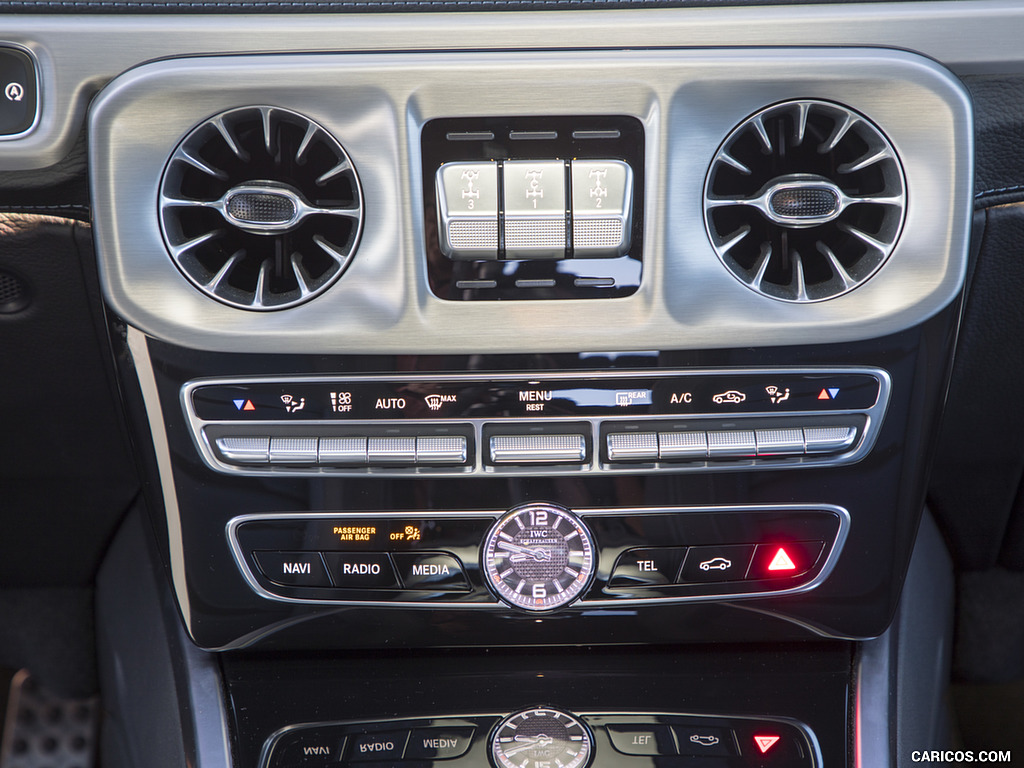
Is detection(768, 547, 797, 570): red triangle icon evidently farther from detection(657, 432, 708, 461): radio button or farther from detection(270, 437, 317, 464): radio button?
detection(270, 437, 317, 464): radio button

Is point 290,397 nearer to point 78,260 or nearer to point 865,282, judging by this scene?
point 78,260

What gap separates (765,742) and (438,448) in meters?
0.60

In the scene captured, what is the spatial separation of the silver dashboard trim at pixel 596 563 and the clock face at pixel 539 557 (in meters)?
0.02

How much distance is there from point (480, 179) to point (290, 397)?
13.9 inches

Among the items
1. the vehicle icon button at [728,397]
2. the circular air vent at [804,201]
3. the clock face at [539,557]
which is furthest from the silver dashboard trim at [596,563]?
the circular air vent at [804,201]

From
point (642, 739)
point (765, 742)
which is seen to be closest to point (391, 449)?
point (642, 739)

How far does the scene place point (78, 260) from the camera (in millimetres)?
1173

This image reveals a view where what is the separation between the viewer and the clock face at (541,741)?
118 centimetres

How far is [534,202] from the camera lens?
1.00 m

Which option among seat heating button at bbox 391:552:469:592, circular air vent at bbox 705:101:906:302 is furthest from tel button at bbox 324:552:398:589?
circular air vent at bbox 705:101:906:302

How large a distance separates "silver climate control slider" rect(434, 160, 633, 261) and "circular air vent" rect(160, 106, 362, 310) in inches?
4.7

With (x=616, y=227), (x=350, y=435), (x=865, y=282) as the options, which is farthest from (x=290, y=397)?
(x=865, y=282)

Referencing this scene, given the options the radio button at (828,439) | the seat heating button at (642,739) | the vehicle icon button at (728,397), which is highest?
the vehicle icon button at (728,397)

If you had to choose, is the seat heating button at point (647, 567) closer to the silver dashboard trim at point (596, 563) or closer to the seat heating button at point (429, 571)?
the silver dashboard trim at point (596, 563)
